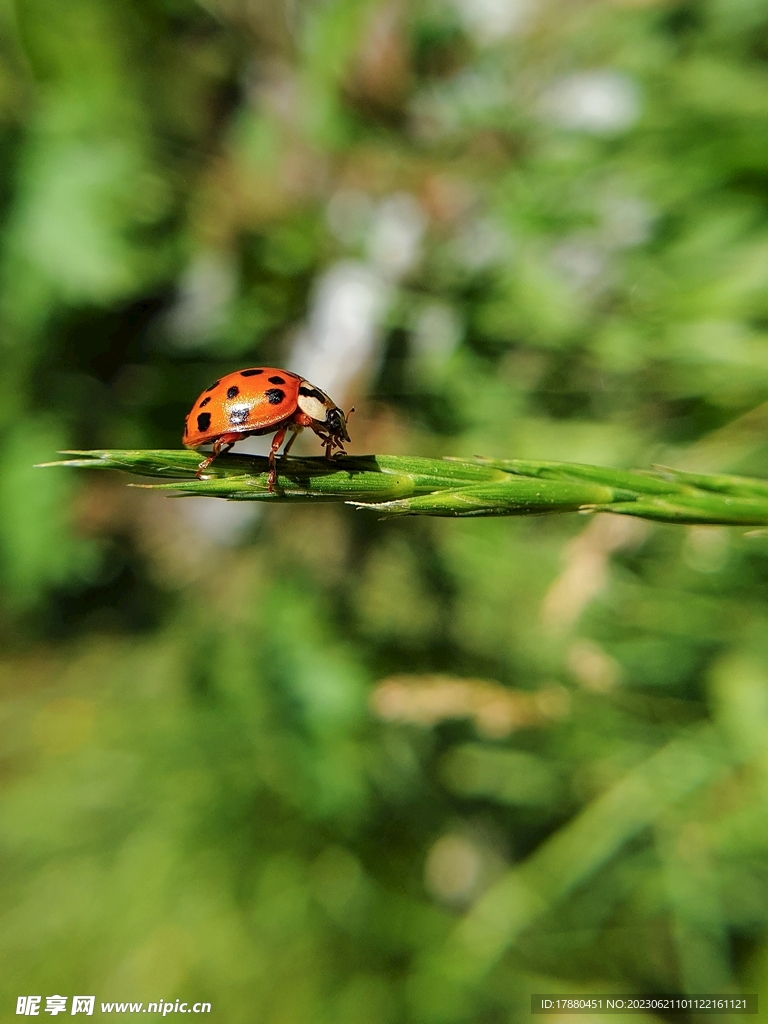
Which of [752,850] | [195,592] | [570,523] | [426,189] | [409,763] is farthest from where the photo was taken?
[195,592]

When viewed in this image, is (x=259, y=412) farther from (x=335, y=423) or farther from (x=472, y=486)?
(x=472, y=486)

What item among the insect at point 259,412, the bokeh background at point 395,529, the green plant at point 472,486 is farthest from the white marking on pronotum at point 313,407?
the bokeh background at point 395,529

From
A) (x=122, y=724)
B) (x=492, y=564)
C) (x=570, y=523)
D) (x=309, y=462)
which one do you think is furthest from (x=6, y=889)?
(x=309, y=462)

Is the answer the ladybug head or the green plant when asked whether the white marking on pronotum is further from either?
the green plant

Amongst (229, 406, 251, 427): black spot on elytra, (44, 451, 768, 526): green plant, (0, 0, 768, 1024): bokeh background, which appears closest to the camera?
(44, 451, 768, 526): green plant

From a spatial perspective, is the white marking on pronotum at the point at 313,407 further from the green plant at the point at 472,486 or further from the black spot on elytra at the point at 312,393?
the green plant at the point at 472,486

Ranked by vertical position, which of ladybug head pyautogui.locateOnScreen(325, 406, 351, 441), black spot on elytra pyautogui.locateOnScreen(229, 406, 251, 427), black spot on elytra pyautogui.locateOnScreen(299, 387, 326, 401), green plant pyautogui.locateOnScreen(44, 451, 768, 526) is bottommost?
green plant pyautogui.locateOnScreen(44, 451, 768, 526)

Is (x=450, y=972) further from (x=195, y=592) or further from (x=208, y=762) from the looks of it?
(x=195, y=592)

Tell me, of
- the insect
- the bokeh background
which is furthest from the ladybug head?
the bokeh background
